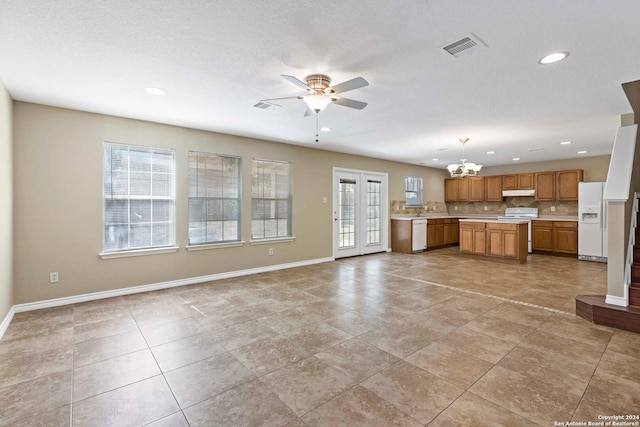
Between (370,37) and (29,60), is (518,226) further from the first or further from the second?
(29,60)

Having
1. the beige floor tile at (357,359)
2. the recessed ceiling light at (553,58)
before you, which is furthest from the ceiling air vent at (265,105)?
the beige floor tile at (357,359)

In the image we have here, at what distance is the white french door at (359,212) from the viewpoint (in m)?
6.82

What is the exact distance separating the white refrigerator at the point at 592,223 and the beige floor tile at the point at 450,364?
625 centimetres

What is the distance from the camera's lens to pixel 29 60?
8.34 ft

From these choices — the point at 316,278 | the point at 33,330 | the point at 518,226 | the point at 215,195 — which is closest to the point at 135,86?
the point at 215,195

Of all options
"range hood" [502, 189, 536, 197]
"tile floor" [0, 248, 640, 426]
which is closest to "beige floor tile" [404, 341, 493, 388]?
"tile floor" [0, 248, 640, 426]

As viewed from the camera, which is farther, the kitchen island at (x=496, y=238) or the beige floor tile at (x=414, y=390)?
the kitchen island at (x=496, y=238)

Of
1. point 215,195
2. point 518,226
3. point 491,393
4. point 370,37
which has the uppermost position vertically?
point 370,37

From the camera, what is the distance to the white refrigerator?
6.39 m

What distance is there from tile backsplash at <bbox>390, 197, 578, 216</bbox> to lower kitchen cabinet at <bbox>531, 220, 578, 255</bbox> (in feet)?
2.77

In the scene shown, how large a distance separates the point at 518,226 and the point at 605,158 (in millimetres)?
3212

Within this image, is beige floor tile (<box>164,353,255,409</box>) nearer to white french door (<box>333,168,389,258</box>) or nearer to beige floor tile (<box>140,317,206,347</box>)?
beige floor tile (<box>140,317,206,347</box>)

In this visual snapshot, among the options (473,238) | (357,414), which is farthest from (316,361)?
(473,238)

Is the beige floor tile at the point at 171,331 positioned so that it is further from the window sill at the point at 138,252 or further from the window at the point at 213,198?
the window at the point at 213,198
